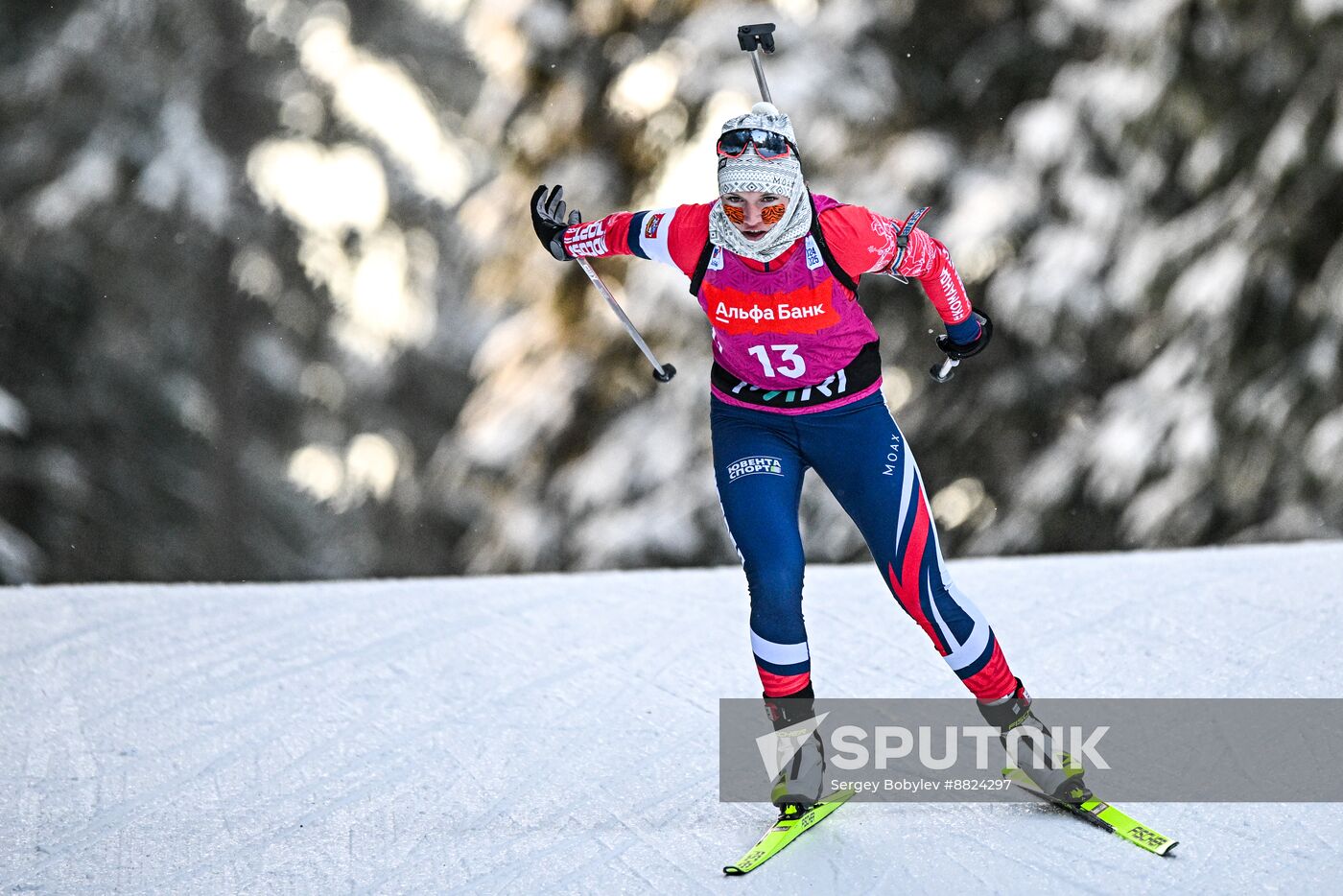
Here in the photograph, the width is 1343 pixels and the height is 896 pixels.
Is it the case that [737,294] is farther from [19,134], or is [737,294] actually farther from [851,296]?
[19,134]

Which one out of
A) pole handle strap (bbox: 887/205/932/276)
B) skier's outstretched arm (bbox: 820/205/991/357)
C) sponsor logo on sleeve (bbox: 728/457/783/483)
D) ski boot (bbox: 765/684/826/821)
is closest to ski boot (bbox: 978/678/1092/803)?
ski boot (bbox: 765/684/826/821)

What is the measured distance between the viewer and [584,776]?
12.4 feet

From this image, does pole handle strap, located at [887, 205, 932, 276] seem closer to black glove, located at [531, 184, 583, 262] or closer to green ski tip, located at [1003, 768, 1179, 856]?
black glove, located at [531, 184, 583, 262]

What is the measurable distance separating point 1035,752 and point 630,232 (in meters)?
1.72

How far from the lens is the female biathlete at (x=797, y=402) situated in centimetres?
305

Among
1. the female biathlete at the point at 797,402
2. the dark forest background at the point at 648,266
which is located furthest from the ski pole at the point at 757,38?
the dark forest background at the point at 648,266

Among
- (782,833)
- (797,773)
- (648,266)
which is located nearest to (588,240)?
(797,773)

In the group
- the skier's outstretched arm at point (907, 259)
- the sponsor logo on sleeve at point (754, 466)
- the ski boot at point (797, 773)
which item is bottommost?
the ski boot at point (797, 773)

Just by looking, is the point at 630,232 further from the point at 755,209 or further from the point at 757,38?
the point at 757,38

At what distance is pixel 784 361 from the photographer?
10.4 feet

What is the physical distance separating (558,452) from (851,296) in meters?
6.52

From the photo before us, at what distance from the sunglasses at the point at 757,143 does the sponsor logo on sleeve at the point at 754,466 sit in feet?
2.43

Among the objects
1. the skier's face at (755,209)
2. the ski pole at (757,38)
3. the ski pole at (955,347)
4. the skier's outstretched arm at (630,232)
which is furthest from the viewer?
the ski pole at (757,38)

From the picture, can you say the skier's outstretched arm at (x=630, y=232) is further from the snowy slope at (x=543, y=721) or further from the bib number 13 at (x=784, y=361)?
the snowy slope at (x=543, y=721)
